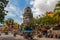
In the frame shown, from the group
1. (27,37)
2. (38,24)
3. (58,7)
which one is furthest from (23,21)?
(27,37)

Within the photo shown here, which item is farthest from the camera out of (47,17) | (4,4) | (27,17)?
(27,17)

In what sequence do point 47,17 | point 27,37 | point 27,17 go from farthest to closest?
point 27,17
point 47,17
point 27,37

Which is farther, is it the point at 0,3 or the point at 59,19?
the point at 59,19

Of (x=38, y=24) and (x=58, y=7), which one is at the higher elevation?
(x=58, y=7)

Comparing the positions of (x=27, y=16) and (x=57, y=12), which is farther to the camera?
(x=27, y=16)

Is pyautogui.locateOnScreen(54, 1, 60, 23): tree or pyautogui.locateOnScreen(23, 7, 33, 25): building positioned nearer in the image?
pyautogui.locateOnScreen(54, 1, 60, 23): tree

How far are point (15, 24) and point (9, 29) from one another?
3994mm

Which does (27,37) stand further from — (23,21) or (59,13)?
(23,21)

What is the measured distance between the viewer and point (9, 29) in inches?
4040

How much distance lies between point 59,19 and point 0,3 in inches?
854

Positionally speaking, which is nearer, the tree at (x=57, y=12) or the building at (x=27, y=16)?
the tree at (x=57, y=12)

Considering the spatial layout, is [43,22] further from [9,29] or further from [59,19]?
[9,29]

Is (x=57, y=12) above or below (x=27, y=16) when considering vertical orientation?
above

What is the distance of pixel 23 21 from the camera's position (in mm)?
100750
